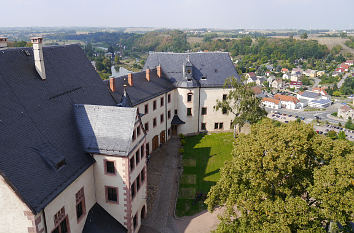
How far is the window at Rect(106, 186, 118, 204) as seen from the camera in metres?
27.4

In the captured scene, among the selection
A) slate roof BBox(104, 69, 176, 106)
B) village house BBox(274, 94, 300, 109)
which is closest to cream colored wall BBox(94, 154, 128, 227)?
slate roof BBox(104, 69, 176, 106)

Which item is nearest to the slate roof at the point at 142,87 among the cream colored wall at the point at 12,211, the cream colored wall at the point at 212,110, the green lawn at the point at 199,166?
the cream colored wall at the point at 212,110

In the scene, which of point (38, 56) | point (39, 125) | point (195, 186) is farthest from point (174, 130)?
point (39, 125)

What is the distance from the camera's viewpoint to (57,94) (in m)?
27.3

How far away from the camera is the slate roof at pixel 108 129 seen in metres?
25.9

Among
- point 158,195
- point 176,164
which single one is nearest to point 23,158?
point 158,195

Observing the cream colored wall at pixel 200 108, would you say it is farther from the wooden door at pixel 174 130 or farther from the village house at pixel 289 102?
the village house at pixel 289 102

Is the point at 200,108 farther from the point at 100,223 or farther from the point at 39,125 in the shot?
the point at 39,125

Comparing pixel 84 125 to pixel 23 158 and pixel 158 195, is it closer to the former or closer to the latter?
pixel 23 158

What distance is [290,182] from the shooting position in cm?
2222

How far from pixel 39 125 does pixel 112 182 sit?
866 cm

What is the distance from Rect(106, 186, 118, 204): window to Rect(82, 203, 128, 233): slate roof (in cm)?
142

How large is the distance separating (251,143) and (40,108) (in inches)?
750

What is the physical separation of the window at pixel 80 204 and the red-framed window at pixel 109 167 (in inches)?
109
